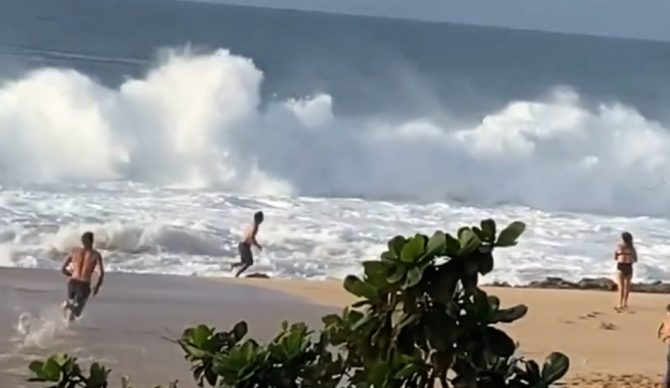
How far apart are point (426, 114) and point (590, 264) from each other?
1462 centimetres

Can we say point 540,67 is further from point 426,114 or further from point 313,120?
point 313,120

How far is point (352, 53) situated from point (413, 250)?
38.6 m

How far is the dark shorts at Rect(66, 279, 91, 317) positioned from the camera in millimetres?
7566

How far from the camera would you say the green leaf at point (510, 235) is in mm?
1201

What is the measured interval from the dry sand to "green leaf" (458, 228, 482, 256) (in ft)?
18.2

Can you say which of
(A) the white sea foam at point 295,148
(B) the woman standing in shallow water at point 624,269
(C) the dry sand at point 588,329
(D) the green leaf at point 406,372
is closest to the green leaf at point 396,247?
(D) the green leaf at point 406,372

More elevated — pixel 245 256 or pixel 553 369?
pixel 245 256

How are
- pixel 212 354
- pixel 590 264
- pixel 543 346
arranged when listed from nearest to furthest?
1. pixel 212 354
2. pixel 543 346
3. pixel 590 264

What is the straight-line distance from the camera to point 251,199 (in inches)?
620

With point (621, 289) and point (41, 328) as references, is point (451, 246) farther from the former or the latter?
point (621, 289)

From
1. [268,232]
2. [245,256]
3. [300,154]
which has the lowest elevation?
[245,256]

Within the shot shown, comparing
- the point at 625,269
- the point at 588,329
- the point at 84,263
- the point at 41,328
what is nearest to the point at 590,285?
the point at 625,269

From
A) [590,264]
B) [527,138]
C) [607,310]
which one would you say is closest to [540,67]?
[527,138]

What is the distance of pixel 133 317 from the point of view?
7.77 meters
